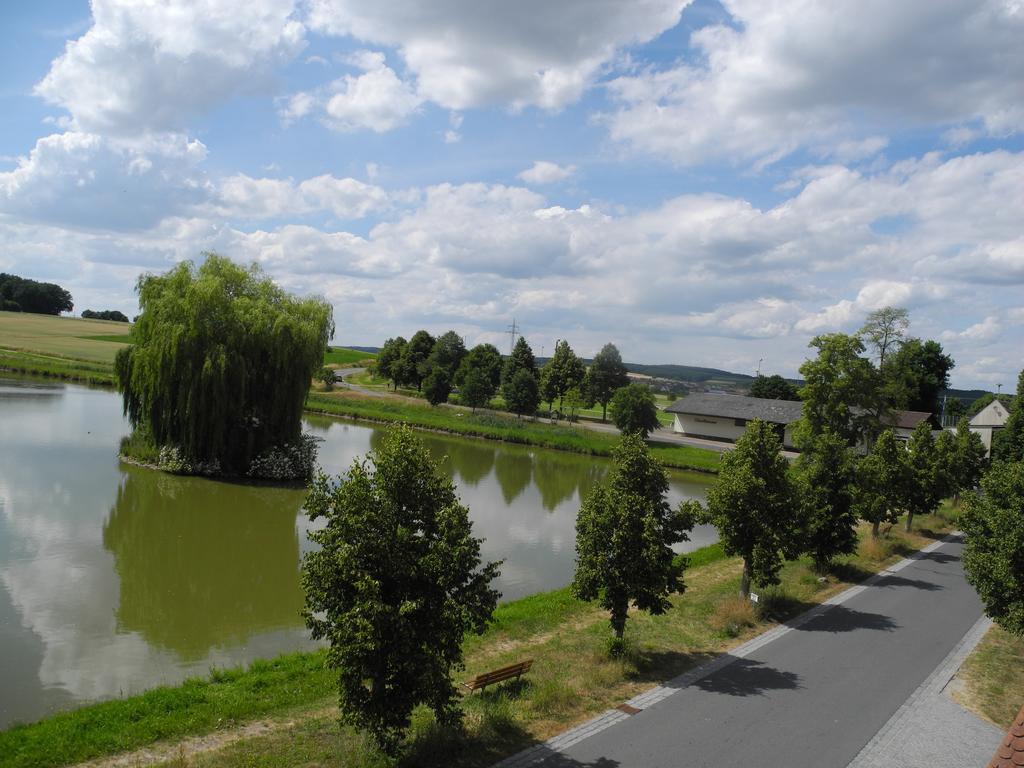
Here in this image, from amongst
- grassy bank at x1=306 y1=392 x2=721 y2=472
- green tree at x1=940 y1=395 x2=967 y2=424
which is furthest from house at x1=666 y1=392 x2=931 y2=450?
green tree at x1=940 y1=395 x2=967 y2=424

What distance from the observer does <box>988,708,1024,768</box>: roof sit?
173 inches

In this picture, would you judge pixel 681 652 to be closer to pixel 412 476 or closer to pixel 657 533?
A: pixel 657 533

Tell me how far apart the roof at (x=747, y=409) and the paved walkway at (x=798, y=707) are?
4885 cm

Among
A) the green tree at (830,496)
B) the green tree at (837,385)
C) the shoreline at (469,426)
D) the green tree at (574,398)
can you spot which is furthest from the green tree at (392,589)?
the green tree at (574,398)

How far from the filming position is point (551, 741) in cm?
974

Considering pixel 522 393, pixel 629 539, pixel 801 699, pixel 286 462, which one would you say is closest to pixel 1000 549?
pixel 801 699

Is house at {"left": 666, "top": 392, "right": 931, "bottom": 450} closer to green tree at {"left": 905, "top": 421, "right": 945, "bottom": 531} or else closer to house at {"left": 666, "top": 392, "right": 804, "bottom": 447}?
house at {"left": 666, "top": 392, "right": 804, "bottom": 447}

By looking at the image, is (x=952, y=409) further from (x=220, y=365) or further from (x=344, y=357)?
(x=220, y=365)

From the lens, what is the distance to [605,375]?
249 feet

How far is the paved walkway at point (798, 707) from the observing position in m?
9.70

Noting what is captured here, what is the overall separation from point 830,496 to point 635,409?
3690 centimetres

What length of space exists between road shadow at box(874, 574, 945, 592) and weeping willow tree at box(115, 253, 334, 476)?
23649 mm

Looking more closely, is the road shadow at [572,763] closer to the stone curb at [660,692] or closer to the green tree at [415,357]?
the stone curb at [660,692]

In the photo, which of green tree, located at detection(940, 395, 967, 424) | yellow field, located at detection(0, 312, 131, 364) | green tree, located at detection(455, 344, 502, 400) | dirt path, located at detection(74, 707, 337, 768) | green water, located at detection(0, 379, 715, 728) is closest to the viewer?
dirt path, located at detection(74, 707, 337, 768)
